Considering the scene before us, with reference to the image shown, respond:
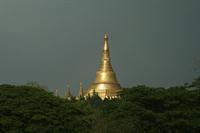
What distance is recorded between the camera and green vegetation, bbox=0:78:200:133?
173 feet

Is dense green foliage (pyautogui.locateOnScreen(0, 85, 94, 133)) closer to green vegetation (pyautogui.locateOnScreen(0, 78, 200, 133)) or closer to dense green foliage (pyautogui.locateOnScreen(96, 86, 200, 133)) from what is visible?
green vegetation (pyautogui.locateOnScreen(0, 78, 200, 133))

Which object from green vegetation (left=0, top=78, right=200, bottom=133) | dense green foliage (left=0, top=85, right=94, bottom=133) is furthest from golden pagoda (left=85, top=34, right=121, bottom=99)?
dense green foliage (left=0, top=85, right=94, bottom=133)

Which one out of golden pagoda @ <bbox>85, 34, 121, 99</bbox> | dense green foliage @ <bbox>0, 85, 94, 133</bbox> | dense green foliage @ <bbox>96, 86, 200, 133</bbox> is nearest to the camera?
dense green foliage @ <bbox>0, 85, 94, 133</bbox>

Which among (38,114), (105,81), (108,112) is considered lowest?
(38,114)

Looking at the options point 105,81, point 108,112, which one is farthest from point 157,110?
point 105,81

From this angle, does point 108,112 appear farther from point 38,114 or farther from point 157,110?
point 38,114

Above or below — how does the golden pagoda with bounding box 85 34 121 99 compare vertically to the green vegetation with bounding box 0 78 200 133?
above

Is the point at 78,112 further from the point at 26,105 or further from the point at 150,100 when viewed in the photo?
the point at 150,100

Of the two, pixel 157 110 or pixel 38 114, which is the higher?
pixel 157 110

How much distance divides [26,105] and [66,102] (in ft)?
13.0

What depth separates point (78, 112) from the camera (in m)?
56.5

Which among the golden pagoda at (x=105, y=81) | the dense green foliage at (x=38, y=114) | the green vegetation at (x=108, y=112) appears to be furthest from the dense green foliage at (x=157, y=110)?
the golden pagoda at (x=105, y=81)

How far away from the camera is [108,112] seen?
62844 millimetres

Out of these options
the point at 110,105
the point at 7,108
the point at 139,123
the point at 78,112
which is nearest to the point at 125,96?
the point at 110,105
